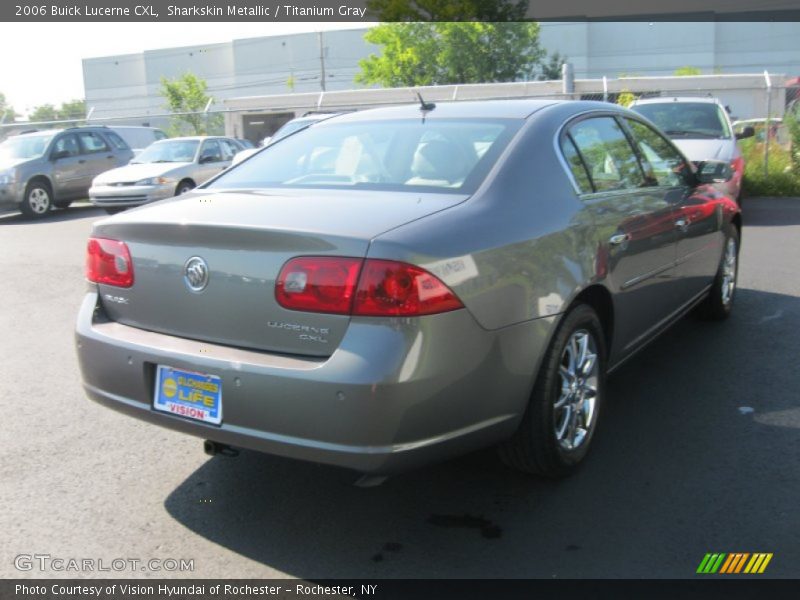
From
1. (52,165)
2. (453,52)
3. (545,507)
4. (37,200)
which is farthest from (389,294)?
(453,52)

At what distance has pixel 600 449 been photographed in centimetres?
377

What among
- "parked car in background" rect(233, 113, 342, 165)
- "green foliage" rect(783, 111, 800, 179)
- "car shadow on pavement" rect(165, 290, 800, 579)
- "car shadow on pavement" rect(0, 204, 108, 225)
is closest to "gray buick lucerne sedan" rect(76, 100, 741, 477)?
"car shadow on pavement" rect(165, 290, 800, 579)

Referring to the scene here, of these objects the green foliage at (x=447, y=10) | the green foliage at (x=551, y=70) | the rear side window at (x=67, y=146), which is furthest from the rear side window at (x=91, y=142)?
the green foliage at (x=551, y=70)

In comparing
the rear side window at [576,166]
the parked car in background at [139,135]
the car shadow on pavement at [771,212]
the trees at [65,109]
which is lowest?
the car shadow on pavement at [771,212]

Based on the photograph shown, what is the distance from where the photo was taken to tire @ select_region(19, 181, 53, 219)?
14609mm

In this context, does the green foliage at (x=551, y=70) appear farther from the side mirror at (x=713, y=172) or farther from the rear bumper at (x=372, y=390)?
the rear bumper at (x=372, y=390)

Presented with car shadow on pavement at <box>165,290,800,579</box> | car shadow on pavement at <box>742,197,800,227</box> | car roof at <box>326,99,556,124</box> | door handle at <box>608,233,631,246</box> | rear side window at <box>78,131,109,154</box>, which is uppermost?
rear side window at <box>78,131,109,154</box>

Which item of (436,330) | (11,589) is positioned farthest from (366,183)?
(11,589)

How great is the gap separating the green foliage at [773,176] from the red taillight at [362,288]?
1316cm

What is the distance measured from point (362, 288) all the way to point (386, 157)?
122cm

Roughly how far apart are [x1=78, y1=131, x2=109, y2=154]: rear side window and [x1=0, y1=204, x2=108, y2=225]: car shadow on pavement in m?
1.26

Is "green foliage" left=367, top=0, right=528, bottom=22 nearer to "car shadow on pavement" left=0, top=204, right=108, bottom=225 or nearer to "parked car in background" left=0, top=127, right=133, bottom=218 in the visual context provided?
"parked car in background" left=0, top=127, right=133, bottom=218

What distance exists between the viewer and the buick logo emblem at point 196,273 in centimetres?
291

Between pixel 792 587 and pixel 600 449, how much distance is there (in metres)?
1.19
